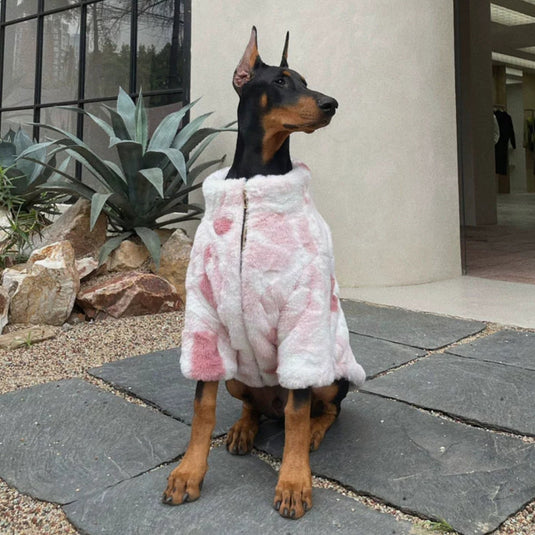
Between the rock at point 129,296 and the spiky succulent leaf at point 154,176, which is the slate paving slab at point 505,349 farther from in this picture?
the spiky succulent leaf at point 154,176

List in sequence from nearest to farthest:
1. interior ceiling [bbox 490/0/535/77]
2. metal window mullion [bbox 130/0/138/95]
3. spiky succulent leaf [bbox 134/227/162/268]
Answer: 1. spiky succulent leaf [bbox 134/227/162/268]
2. metal window mullion [bbox 130/0/138/95]
3. interior ceiling [bbox 490/0/535/77]

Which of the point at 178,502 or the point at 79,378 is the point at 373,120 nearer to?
the point at 79,378

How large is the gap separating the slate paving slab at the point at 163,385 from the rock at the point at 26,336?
608 mm

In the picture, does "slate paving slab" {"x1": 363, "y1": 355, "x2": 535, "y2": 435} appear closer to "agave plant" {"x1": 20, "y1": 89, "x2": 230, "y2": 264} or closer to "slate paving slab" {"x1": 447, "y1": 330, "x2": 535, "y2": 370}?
"slate paving slab" {"x1": 447, "y1": 330, "x2": 535, "y2": 370}

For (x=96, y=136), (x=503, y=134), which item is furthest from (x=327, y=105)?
(x=503, y=134)

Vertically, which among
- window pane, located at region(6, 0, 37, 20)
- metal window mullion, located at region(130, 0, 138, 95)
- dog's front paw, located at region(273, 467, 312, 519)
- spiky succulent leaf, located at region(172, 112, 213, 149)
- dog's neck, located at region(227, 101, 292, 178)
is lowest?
dog's front paw, located at region(273, 467, 312, 519)

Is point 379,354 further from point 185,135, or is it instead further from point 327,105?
point 185,135

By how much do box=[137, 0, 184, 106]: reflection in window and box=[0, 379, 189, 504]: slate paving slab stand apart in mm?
3316

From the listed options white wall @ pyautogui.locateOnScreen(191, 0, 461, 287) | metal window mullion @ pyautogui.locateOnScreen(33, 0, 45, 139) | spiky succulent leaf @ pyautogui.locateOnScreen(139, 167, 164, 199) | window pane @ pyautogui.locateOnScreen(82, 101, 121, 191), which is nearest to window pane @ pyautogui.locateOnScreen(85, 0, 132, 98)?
window pane @ pyautogui.locateOnScreen(82, 101, 121, 191)

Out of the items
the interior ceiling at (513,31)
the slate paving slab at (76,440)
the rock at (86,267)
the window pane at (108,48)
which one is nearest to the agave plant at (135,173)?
the rock at (86,267)

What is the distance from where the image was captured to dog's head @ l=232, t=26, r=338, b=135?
1.42 metres

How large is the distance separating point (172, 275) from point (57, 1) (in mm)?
3869

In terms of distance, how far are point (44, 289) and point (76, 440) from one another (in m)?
1.65

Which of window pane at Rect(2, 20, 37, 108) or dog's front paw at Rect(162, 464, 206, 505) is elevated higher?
window pane at Rect(2, 20, 37, 108)
